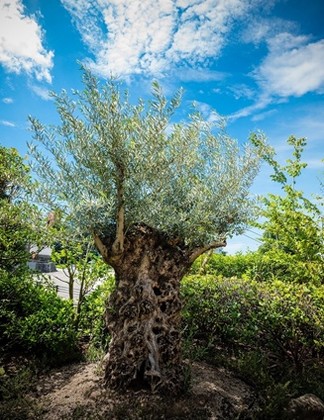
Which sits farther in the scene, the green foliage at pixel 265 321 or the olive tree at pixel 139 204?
the green foliage at pixel 265 321

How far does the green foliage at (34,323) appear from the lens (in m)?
5.82

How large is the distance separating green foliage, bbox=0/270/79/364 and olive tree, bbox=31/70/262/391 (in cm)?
165

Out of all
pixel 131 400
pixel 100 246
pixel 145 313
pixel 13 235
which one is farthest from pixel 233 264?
pixel 131 400

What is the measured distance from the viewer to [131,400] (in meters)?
4.24

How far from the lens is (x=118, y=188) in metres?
4.38

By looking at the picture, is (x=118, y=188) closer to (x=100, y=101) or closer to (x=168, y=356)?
(x=100, y=101)

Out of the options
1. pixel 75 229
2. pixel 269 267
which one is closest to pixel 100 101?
pixel 75 229

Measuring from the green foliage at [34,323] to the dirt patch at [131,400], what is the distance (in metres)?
0.63

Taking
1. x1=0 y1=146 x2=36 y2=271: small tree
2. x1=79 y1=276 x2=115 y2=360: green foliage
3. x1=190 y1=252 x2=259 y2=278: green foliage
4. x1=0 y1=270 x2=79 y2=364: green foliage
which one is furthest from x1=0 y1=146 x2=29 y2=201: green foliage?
x1=190 y1=252 x2=259 y2=278: green foliage

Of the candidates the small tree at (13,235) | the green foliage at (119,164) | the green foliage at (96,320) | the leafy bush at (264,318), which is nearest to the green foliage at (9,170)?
the small tree at (13,235)

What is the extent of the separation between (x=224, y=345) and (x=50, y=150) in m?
5.85

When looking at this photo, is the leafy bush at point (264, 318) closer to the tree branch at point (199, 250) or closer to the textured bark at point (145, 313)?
the textured bark at point (145, 313)

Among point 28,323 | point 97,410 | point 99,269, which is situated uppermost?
point 99,269

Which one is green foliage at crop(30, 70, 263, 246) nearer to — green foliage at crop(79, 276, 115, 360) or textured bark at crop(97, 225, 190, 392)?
textured bark at crop(97, 225, 190, 392)
